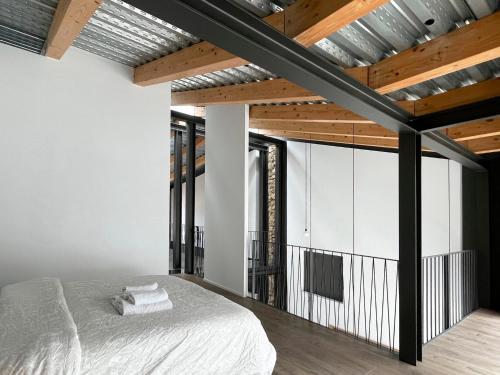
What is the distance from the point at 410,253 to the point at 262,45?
2434 millimetres

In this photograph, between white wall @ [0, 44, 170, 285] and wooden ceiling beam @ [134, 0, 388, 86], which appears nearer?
wooden ceiling beam @ [134, 0, 388, 86]

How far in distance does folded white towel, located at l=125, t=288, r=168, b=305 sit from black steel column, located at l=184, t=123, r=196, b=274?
362 centimetres

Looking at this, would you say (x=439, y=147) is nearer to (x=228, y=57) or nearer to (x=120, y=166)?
(x=228, y=57)

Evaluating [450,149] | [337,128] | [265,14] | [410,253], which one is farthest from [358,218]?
[265,14]

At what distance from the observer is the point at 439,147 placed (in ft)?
12.6

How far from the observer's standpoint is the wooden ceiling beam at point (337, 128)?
476 centimetres

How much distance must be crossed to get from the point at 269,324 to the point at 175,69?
3008 millimetres

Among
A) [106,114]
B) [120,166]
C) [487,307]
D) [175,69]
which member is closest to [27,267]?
[120,166]

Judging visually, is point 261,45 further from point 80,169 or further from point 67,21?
point 80,169

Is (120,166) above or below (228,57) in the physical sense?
below

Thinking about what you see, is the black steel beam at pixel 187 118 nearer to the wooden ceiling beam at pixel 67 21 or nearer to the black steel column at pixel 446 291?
the wooden ceiling beam at pixel 67 21

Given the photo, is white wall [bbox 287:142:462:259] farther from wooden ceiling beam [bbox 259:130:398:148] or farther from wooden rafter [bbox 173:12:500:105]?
wooden rafter [bbox 173:12:500:105]

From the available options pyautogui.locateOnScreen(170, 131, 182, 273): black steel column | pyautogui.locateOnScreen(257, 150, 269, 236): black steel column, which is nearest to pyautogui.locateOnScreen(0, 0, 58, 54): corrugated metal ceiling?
pyautogui.locateOnScreen(170, 131, 182, 273): black steel column

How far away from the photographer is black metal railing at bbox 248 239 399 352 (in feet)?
18.3
